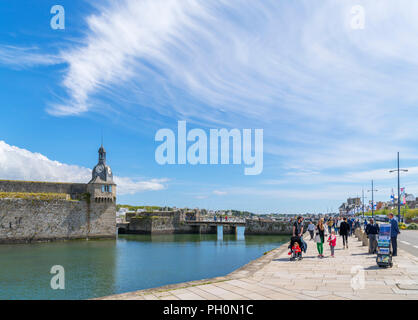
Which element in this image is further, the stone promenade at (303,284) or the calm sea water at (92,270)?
the calm sea water at (92,270)

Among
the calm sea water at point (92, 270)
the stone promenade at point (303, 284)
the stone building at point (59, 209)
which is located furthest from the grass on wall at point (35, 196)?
the stone promenade at point (303, 284)

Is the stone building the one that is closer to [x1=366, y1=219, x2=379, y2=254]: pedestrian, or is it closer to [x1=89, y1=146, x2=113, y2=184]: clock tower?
[x1=89, y1=146, x2=113, y2=184]: clock tower

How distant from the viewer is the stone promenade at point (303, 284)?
7.91m

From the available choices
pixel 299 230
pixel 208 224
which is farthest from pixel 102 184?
pixel 299 230

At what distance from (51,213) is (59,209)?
1.11 metres

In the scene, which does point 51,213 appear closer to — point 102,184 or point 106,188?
point 102,184

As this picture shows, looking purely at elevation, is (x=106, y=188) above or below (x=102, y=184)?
below

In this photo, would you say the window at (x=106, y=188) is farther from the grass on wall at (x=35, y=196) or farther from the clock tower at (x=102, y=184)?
the grass on wall at (x=35, y=196)

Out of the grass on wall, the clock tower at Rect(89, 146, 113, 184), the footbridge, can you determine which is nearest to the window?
the clock tower at Rect(89, 146, 113, 184)

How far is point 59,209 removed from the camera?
45250 mm

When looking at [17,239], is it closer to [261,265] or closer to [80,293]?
[80,293]

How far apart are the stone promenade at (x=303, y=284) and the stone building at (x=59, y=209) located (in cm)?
3870

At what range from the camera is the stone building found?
137 ft

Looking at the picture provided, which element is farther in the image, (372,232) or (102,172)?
(102,172)
